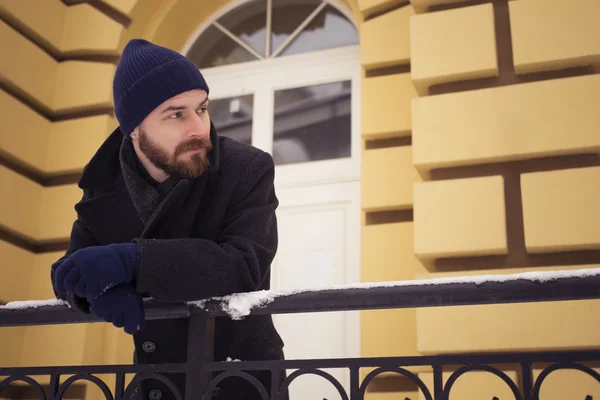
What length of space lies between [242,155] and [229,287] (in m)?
0.47

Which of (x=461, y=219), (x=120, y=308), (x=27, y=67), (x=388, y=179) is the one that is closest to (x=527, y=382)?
(x=120, y=308)

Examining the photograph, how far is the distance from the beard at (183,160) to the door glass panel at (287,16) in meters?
3.02

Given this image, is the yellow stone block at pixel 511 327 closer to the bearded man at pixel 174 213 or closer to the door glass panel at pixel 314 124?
the bearded man at pixel 174 213

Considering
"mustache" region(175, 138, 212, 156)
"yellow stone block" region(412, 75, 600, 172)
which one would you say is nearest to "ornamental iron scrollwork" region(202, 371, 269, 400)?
"mustache" region(175, 138, 212, 156)

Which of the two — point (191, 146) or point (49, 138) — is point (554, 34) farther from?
point (49, 138)

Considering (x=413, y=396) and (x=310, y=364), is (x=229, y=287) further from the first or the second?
(x=413, y=396)

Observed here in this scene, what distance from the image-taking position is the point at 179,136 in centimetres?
181

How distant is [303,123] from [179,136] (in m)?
2.62

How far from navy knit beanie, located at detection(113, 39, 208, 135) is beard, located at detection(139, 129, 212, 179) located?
117mm

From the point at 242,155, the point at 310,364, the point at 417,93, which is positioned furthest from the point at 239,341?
the point at 417,93

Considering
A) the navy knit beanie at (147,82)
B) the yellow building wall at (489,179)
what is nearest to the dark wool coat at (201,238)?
the navy knit beanie at (147,82)

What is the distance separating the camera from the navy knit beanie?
1.86 m

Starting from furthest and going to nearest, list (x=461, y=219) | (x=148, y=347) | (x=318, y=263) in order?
(x=318, y=263) < (x=461, y=219) < (x=148, y=347)

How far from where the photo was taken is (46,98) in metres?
4.52
